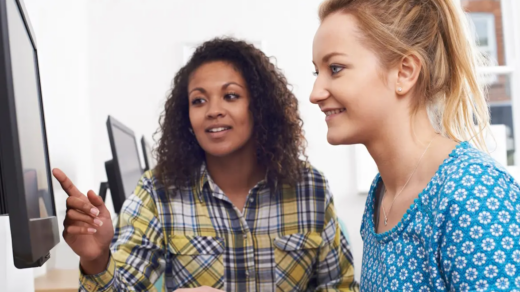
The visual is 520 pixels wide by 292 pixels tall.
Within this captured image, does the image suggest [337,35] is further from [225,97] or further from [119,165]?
[119,165]

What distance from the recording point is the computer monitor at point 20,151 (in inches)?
24.1

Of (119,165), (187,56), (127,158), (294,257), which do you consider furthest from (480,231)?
(187,56)

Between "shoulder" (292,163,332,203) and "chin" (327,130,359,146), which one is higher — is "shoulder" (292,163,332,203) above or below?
below

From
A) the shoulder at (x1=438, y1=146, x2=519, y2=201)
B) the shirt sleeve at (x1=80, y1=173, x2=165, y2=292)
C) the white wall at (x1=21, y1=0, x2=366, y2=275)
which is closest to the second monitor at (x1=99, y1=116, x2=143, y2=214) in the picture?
the shirt sleeve at (x1=80, y1=173, x2=165, y2=292)

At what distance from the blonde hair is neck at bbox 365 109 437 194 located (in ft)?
0.08

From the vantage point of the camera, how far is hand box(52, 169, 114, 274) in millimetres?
982

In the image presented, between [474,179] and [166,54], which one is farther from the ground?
[166,54]

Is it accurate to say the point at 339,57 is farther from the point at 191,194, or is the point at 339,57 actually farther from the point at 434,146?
the point at 191,194

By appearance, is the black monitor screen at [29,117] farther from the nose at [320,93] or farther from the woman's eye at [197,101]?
the woman's eye at [197,101]

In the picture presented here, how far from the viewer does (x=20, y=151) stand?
63 cm

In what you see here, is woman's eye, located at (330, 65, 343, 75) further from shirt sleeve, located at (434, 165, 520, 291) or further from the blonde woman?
shirt sleeve, located at (434, 165, 520, 291)

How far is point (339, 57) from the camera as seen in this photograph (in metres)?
0.98

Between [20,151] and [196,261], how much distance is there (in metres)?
0.93

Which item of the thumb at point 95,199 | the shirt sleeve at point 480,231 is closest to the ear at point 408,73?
the shirt sleeve at point 480,231
